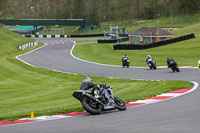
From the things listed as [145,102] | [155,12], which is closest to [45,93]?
[145,102]

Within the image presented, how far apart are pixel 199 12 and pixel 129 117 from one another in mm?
108616

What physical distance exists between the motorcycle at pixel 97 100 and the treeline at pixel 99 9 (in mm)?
102910

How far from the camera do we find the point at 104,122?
1169cm

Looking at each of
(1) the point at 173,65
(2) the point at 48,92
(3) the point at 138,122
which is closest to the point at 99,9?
(1) the point at 173,65

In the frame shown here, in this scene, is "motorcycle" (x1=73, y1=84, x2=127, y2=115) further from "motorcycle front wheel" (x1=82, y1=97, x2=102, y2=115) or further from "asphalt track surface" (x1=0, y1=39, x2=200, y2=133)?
"asphalt track surface" (x1=0, y1=39, x2=200, y2=133)

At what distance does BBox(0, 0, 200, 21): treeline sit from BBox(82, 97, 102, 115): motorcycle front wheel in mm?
103337

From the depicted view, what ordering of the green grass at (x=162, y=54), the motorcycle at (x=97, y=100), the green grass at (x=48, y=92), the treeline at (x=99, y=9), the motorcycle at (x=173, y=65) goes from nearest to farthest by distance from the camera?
the motorcycle at (x=97, y=100), the green grass at (x=48, y=92), the motorcycle at (x=173, y=65), the green grass at (x=162, y=54), the treeline at (x=99, y=9)

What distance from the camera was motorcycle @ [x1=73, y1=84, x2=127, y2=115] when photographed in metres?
13.4

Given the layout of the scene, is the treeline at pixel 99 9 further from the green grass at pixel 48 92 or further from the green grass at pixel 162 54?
the green grass at pixel 48 92

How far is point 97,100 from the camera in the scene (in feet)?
44.2

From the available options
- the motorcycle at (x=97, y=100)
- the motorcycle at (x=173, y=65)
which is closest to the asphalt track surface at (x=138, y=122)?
the motorcycle at (x=97, y=100)

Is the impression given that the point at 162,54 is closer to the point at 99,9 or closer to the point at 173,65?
the point at 173,65

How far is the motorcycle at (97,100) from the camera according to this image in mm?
13352

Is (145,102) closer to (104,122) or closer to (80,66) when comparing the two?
(104,122)
